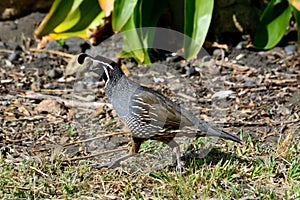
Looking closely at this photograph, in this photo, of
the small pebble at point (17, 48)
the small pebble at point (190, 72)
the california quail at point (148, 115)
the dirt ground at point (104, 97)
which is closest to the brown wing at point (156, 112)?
the california quail at point (148, 115)

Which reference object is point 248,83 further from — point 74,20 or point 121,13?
point 74,20

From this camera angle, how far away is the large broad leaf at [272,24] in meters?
6.61

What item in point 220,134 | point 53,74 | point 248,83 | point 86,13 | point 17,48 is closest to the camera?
point 220,134

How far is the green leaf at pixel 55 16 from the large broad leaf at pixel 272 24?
197cm

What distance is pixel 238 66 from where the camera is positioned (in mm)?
6645

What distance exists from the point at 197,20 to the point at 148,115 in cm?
181

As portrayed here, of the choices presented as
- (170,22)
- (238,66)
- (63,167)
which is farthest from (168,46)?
(63,167)

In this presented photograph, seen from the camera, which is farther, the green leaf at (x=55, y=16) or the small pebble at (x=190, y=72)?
the green leaf at (x=55, y=16)

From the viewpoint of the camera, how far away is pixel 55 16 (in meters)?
6.71

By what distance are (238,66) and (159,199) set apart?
2.78 metres

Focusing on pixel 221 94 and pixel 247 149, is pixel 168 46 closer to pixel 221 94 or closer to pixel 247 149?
pixel 221 94

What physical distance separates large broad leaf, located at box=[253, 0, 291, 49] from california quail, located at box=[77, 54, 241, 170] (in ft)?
7.80

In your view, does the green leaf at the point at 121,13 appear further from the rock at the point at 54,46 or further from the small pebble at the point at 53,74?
the rock at the point at 54,46

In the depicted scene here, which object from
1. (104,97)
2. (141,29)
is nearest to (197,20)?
(141,29)
